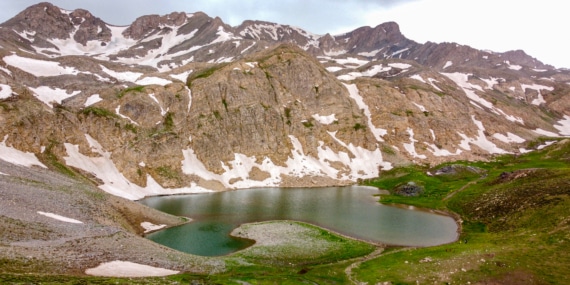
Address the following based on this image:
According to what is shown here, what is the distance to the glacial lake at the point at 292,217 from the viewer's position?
202 feet

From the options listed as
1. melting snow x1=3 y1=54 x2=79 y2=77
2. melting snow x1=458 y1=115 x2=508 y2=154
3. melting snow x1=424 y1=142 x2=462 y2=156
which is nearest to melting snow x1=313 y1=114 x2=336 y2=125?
melting snow x1=424 y1=142 x2=462 y2=156

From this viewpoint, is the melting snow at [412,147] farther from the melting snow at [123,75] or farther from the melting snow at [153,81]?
the melting snow at [123,75]

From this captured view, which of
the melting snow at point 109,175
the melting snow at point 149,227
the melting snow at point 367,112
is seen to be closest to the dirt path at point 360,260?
the melting snow at point 149,227

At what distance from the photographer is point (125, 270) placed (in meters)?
36.1

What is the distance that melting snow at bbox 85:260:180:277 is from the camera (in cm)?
3391

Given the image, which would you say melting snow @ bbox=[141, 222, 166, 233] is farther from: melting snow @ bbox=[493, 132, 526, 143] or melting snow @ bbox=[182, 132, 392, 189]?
melting snow @ bbox=[493, 132, 526, 143]

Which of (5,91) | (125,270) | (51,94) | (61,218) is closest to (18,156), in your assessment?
(5,91)

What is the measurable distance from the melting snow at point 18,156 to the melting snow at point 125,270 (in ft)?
203

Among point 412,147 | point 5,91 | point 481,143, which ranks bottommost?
point 412,147

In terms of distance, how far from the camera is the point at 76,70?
551 ft

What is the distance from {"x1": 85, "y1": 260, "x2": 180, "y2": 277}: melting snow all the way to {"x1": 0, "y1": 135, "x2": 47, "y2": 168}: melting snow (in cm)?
6180

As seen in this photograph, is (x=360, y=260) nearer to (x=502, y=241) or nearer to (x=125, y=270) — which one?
(x=502, y=241)

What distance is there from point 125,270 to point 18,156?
7196 cm

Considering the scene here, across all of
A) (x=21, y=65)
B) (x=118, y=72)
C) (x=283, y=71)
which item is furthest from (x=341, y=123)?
(x=21, y=65)
